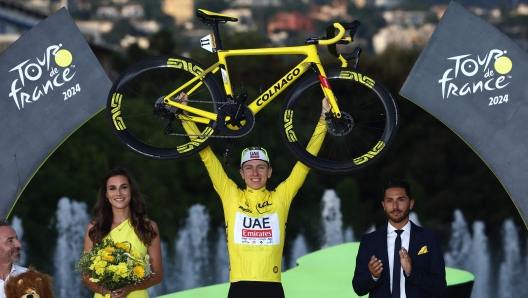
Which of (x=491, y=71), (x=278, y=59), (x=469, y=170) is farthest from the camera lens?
(x=278, y=59)

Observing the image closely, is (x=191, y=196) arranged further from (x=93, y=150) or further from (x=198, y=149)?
(x=198, y=149)

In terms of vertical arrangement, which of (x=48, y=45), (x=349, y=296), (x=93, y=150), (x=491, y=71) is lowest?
(x=349, y=296)

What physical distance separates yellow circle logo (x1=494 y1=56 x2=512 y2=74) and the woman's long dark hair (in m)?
3.04

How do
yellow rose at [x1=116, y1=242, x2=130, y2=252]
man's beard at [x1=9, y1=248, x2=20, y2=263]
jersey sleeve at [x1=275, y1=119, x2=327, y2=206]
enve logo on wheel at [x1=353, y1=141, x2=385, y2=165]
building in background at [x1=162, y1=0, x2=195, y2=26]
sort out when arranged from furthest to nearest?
building in background at [x1=162, y1=0, x2=195, y2=26], enve logo on wheel at [x1=353, y1=141, x2=385, y2=165], jersey sleeve at [x1=275, y1=119, x2=327, y2=206], yellow rose at [x1=116, y1=242, x2=130, y2=252], man's beard at [x1=9, y1=248, x2=20, y2=263]

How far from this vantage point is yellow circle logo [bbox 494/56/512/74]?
8164 millimetres

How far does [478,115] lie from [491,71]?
35cm

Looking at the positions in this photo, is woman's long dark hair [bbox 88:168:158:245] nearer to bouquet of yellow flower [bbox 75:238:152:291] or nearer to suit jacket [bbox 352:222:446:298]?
bouquet of yellow flower [bbox 75:238:152:291]

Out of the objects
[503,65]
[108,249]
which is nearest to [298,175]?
[108,249]

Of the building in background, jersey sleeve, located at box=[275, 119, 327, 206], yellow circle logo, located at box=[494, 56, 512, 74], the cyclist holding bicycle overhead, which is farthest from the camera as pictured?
the building in background

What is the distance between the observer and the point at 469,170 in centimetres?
3503

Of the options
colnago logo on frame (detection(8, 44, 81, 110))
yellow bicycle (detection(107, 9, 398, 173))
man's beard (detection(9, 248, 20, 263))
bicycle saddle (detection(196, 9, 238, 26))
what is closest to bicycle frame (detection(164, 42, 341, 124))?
yellow bicycle (detection(107, 9, 398, 173))

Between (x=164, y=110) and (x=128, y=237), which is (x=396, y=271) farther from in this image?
(x=164, y=110)

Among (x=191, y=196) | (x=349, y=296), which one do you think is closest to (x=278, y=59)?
(x=191, y=196)

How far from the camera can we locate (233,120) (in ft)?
24.5
